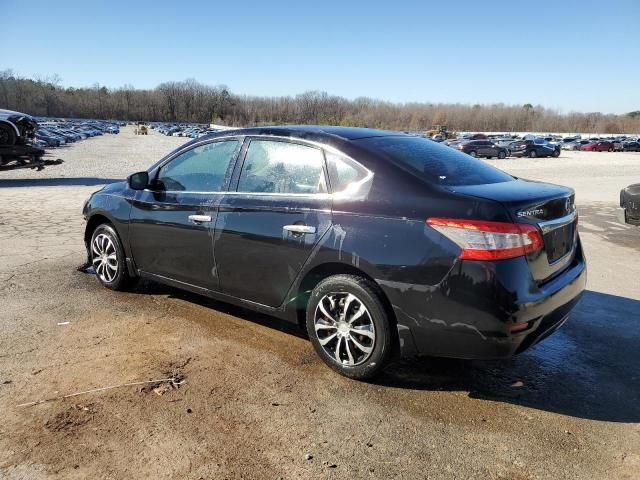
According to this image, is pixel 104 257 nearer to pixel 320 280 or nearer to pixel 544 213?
pixel 320 280

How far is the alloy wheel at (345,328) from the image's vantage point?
10.9 ft

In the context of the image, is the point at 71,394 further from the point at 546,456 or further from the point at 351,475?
the point at 546,456

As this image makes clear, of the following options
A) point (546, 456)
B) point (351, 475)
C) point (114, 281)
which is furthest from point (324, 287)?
point (114, 281)

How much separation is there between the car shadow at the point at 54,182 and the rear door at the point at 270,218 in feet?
44.8

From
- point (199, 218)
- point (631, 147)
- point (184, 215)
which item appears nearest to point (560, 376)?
point (199, 218)

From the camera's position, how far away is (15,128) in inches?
568

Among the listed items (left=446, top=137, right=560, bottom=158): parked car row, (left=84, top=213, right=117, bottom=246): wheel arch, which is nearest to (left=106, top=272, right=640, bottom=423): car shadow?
(left=84, top=213, right=117, bottom=246): wheel arch

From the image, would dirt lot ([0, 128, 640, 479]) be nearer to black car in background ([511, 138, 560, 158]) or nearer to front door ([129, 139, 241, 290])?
front door ([129, 139, 241, 290])

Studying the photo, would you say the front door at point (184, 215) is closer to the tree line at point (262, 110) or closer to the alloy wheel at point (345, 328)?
the alloy wheel at point (345, 328)

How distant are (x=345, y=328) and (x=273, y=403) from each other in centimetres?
66

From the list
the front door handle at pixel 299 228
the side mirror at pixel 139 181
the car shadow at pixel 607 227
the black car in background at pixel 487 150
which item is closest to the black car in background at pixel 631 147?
the black car in background at pixel 487 150

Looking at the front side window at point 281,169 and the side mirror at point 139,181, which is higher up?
the front side window at point 281,169

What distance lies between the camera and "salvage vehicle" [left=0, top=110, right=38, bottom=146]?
1427 centimetres

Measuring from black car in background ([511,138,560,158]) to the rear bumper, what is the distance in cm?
4513
